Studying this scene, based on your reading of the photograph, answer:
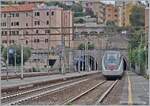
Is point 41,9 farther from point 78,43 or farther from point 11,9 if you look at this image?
point 78,43

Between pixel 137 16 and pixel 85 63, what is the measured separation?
42221 millimetres

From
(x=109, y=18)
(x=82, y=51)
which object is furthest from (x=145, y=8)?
(x=109, y=18)

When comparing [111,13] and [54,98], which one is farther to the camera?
[111,13]

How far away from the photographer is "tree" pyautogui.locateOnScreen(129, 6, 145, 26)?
5929cm

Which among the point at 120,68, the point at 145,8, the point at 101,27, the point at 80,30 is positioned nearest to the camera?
the point at 120,68

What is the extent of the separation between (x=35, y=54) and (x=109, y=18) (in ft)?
98.0

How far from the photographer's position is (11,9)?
5447 centimetres

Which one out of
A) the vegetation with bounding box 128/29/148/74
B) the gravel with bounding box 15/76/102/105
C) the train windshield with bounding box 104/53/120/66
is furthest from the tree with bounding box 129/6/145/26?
the gravel with bounding box 15/76/102/105

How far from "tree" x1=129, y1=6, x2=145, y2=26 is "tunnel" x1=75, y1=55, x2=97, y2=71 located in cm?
2287

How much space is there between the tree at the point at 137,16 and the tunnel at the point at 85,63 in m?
22.9

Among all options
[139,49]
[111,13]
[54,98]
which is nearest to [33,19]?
[139,49]

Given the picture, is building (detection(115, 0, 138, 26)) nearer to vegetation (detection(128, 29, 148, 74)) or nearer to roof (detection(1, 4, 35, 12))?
vegetation (detection(128, 29, 148, 74))

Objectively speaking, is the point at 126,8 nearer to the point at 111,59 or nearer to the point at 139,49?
the point at 139,49

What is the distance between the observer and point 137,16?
199 ft
